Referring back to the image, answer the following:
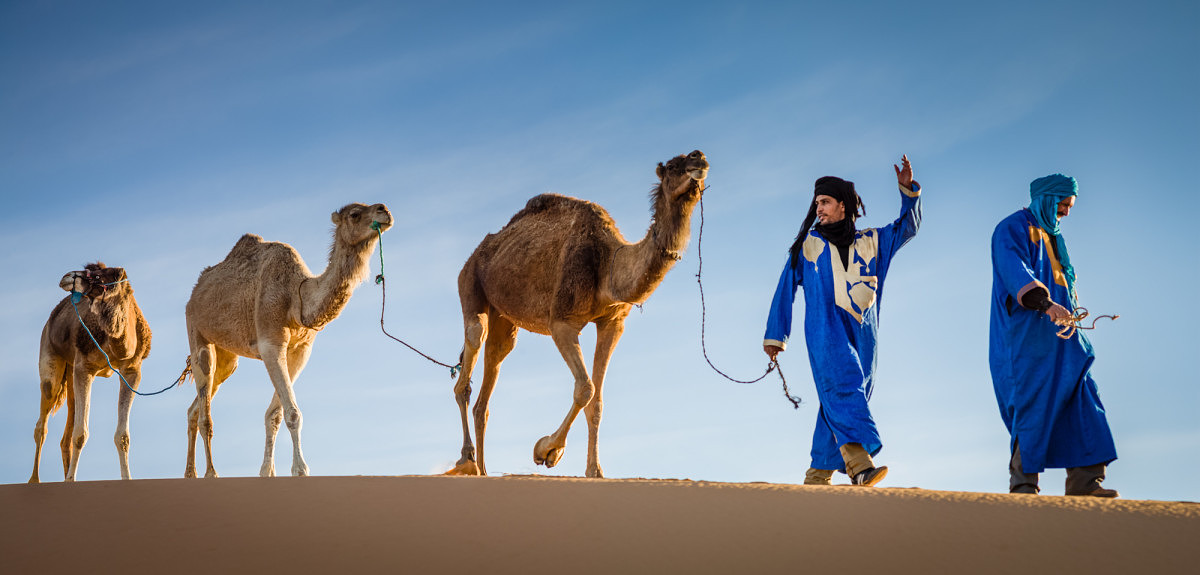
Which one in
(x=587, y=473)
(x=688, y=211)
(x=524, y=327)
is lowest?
(x=587, y=473)

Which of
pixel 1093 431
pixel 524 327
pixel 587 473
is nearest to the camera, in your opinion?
pixel 1093 431

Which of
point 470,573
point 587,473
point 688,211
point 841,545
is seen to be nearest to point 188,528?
point 470,573

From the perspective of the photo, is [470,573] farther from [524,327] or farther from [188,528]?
[524,327]

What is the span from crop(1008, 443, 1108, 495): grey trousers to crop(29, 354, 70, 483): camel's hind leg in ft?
35.7

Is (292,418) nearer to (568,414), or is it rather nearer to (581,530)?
(568,414)

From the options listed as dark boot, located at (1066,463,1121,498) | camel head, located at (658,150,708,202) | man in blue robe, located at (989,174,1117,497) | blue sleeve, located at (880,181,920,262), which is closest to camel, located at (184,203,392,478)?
camel head, located at (658,150,708,202)

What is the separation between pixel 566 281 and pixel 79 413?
6529 millimetres

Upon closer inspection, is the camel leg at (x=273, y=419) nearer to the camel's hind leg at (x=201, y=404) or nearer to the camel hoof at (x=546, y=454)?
the camel's hind leg at (x=201, y=404)

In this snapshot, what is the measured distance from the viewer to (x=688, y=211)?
32.3 ft

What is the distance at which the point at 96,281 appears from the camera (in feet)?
42.7

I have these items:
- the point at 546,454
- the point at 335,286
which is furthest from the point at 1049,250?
the point at 335,286

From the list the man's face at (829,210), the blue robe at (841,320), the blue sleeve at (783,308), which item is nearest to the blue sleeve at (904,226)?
the blue robe at (841,320)

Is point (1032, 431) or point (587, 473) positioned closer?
point (1032, 431)

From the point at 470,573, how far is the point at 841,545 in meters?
1.83
